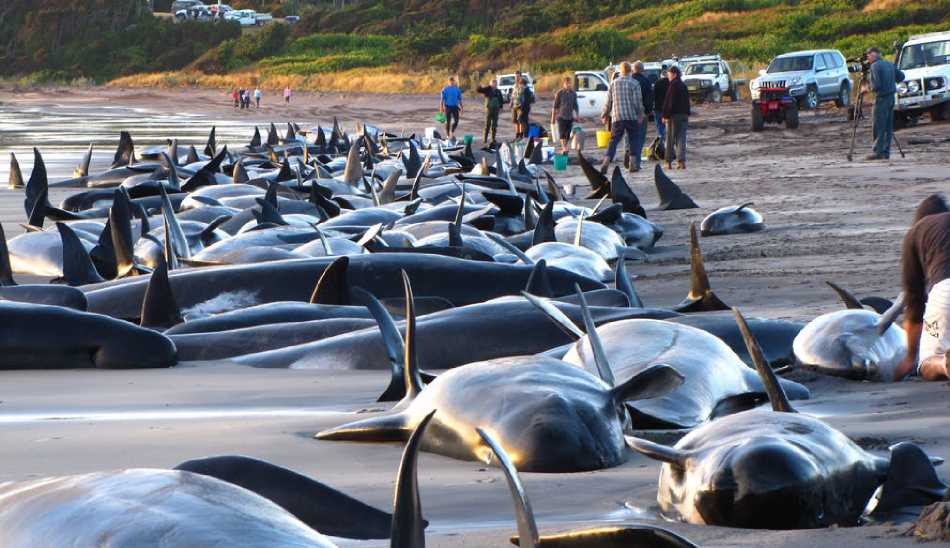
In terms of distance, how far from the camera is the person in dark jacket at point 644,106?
74.4 feet

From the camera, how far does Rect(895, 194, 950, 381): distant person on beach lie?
514 centimetres

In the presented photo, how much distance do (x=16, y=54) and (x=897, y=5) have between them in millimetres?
69069

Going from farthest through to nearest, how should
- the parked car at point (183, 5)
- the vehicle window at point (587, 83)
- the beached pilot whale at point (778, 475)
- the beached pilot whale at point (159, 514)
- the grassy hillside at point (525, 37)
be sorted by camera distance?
the parked car at point (183, 5) → the grassy hillside at point (525, 37) → the vehicle window at point (587, 83) → the beached pilot whale at point (778, 475) → the beached pilot whale at point (159, 514)

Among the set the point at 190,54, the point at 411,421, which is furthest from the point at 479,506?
the point at 190,54

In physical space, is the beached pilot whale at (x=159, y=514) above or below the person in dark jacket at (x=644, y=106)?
above

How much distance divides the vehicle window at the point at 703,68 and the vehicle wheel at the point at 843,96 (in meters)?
6.05

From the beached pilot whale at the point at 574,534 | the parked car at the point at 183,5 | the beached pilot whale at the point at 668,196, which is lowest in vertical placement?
the beached pilot whale at the point at 668,196

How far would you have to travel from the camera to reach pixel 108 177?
1764 centimetres

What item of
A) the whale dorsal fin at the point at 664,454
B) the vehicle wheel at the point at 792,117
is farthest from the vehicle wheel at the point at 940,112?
the whale dorsal fin at the point at 664,454

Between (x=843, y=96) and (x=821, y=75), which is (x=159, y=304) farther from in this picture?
(x=843, y=96)

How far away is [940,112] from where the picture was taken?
2994 centimetres

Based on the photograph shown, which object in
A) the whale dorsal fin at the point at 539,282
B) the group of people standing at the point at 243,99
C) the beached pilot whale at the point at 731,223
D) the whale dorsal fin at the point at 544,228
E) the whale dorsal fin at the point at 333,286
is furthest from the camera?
the group of people standing at the point at 243,99

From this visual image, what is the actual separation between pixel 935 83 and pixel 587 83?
14622mm

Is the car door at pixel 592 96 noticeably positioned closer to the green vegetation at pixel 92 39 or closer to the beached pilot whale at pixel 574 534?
the beached pilot whale at pixel 574 534
